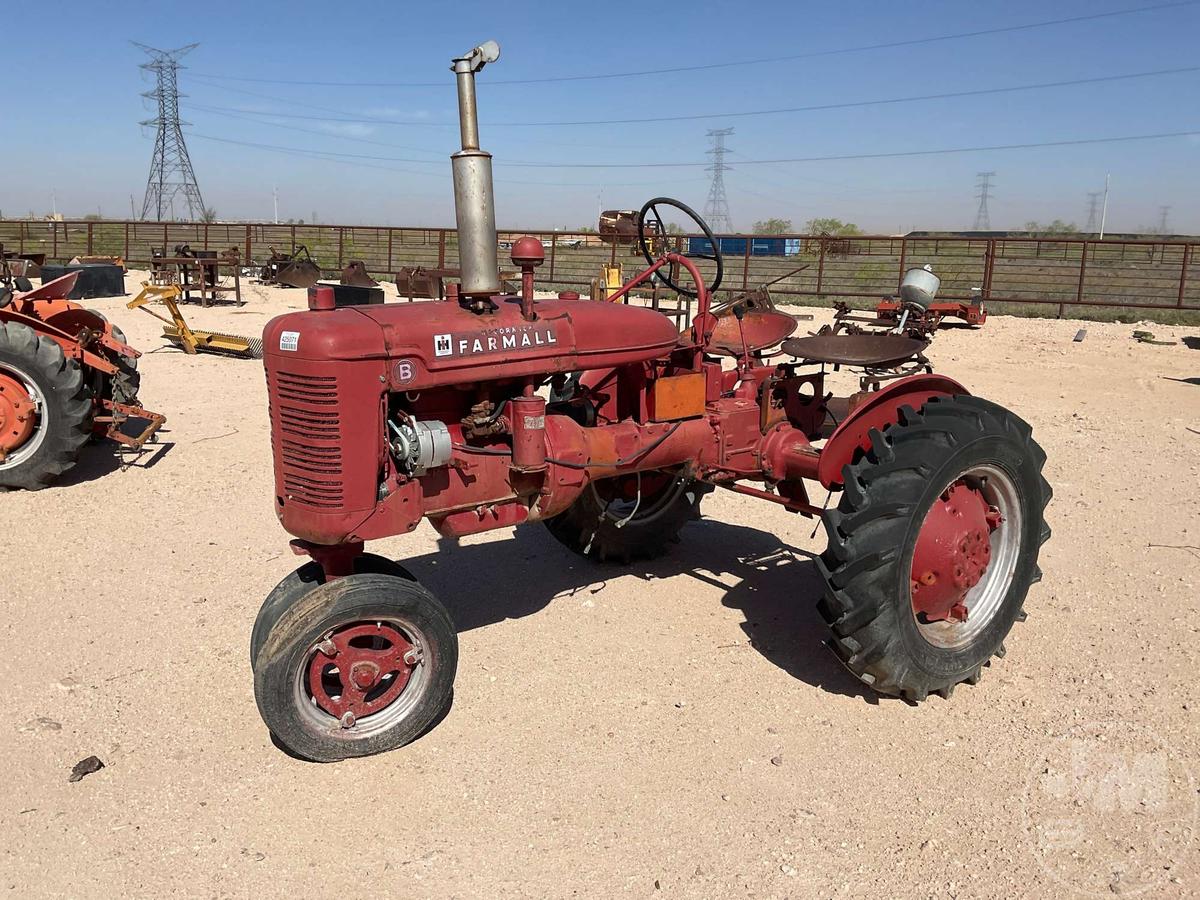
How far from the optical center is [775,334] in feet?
15.0

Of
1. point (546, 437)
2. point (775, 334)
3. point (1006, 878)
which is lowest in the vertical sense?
point (1006, 878)

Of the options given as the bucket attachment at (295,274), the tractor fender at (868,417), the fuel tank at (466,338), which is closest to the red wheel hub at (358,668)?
the fuel tank at (466,338)

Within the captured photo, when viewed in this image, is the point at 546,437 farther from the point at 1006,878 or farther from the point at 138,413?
the point at 138,413

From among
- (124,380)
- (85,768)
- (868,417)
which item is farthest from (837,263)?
(85,768)

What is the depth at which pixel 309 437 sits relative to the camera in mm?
3008

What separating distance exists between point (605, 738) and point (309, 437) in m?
1.48

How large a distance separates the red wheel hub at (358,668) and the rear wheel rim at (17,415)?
3.80 meters

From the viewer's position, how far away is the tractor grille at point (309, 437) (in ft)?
9.71

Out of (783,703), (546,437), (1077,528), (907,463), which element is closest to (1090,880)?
(783,703)

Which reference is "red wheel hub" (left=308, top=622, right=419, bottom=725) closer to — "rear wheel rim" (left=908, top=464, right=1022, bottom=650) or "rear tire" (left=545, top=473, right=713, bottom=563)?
"rear tire" (left=545, top=473, right=713, bottom=563)

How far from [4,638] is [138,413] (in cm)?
276

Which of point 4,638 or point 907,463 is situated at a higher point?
point 907,463

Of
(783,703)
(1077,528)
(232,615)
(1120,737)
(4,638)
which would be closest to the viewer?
(1120,737)

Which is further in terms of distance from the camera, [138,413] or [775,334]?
[138,413]
